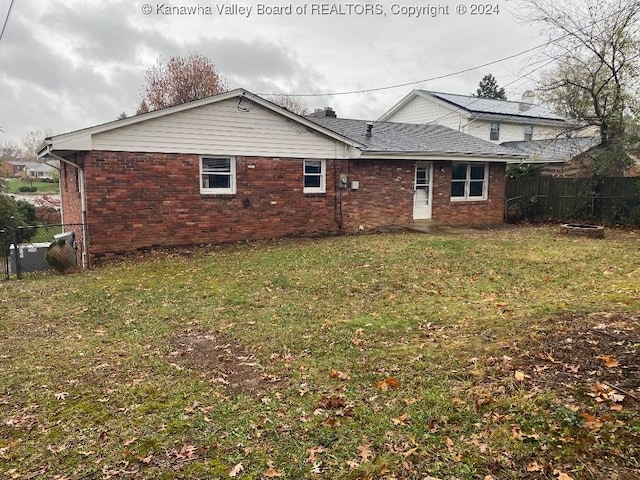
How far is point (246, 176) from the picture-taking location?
12.8 m

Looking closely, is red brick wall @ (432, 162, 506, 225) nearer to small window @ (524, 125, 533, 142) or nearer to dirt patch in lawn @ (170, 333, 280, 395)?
dirt patch in lawn @ (170, 333, 280, 395)

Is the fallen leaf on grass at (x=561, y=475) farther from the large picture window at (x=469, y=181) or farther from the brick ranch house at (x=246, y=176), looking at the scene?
the large picture window at (x=469, y=181)

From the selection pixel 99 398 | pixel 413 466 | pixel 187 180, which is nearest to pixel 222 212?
pixel 187 180

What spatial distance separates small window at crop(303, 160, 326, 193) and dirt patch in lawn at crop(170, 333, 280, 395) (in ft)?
28.6

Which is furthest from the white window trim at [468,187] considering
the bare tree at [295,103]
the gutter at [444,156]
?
the bare tree at [295,103]

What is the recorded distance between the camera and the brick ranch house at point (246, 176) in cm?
1106

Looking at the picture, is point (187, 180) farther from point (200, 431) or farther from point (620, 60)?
point (620, 60)

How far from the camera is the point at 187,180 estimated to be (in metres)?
12.0

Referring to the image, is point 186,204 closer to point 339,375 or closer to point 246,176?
point 246,176

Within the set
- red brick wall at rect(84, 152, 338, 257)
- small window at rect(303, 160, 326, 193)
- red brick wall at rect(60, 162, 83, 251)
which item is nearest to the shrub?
red brick wall at rect(84, 152, 338, 257)

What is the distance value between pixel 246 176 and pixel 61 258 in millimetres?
5110

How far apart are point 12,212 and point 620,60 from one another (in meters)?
25.1

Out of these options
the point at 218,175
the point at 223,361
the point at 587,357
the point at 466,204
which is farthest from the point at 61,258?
the point at 466,204

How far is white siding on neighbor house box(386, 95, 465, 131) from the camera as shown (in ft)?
87.6
